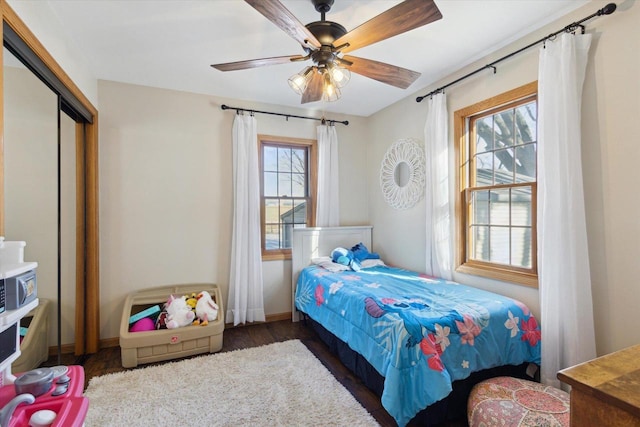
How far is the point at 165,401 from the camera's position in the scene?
2117 mm

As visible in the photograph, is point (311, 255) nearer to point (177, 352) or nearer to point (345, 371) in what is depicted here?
point (345, 371)

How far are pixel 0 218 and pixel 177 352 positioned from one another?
1.88 metres

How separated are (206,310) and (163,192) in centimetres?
134

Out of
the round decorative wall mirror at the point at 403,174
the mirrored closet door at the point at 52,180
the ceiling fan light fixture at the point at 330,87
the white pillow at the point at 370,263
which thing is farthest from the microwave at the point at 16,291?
the round decorative wall mirror at the point at 403,174

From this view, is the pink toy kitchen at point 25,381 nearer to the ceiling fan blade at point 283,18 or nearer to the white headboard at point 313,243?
the ceiling fan blade at point 283,18

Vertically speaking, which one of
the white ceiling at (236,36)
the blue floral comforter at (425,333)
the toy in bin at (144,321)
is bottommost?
the toy in bin at (144,321)

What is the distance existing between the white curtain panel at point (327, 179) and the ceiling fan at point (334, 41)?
1.53 meters

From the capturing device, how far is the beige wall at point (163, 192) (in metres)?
3.10

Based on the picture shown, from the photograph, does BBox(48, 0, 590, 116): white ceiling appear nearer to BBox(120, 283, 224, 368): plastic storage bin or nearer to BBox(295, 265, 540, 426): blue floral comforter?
BBox(295, 265, 540, 426): blue floral comforter

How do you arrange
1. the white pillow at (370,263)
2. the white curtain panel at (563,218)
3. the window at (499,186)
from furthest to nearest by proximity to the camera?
the white pillow at (370,263), the window at (499,186), the white curtain panel at (563,218)

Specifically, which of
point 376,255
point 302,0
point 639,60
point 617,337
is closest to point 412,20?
point 302,0

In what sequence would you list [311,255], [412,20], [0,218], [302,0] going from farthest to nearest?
[311,255] → [302,0] → [412,20] → [0,218]

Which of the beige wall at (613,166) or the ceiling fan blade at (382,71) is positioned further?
the ceiling fan blade at (382,71)

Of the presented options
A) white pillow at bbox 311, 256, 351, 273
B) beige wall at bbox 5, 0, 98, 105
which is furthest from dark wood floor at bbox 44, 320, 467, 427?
beige wall at bbox 5, 0, 98, 105
